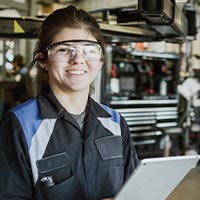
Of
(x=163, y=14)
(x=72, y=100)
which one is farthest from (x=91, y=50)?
Result: (x=163, y=14)

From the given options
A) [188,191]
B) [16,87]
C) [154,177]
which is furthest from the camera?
[16,87]

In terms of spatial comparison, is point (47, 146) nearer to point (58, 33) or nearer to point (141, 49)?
point (58, 33)

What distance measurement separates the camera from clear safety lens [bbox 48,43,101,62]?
4.10 feet

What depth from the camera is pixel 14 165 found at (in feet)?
3.85

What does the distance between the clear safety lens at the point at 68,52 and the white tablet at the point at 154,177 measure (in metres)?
0.46

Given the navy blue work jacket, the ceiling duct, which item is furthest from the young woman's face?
the ceiling duct

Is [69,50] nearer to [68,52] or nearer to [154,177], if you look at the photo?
[68,52]

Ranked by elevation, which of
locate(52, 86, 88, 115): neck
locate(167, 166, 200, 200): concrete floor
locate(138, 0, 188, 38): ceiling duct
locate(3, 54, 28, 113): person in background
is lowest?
locate(167, 166, 200, 200): concrete floor

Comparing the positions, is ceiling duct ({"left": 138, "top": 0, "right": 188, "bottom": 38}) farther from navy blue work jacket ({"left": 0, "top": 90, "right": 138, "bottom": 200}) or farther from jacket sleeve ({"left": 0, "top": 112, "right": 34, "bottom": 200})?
jacket sleeve ({"left": 0, "top": 112, "right": 34, "bottom": 200})

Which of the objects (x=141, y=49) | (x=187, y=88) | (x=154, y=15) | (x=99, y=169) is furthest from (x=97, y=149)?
(x=187, y=88)

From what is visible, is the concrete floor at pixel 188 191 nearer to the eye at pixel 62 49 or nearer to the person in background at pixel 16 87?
the eye at pixel 62 49

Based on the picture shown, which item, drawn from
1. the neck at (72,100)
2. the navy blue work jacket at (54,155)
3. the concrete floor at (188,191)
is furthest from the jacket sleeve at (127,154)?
the concrete floor at (188,191)

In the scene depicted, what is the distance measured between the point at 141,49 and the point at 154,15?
300 cm

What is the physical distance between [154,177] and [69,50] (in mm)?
513
